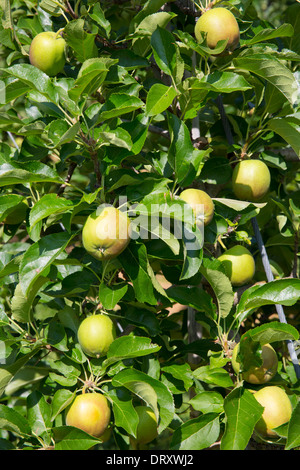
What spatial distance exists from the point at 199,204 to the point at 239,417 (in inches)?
20.3

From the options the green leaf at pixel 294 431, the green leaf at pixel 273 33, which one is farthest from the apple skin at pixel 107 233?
the green leaf at pixel 273 33

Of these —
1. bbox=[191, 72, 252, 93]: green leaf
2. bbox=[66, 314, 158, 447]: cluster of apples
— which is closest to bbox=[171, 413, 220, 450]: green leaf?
bbox=[66, 314, 158, 447]: cluster of apples

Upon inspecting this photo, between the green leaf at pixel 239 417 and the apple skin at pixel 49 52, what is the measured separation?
3.20 ft

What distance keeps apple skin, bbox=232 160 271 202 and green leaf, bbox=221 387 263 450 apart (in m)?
0.56

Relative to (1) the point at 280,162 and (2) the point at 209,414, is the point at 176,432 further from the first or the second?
(1) the point at 280,162

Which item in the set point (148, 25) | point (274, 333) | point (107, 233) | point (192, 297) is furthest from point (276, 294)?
point (148, 25)

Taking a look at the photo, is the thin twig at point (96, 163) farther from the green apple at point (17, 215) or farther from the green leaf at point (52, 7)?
the green leaf at point (52, 7)

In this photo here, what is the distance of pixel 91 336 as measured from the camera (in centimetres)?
136

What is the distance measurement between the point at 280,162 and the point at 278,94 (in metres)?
0.25

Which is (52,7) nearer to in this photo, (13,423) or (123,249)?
(123,249)

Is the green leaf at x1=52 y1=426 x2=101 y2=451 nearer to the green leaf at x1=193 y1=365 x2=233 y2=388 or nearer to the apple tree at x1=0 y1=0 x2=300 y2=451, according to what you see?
the apple tree at x1=0 y1=0 x2=300 y2=451

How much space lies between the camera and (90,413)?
4.37 feet

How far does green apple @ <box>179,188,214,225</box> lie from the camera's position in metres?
1.37

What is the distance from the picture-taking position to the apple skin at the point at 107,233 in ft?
4.12
